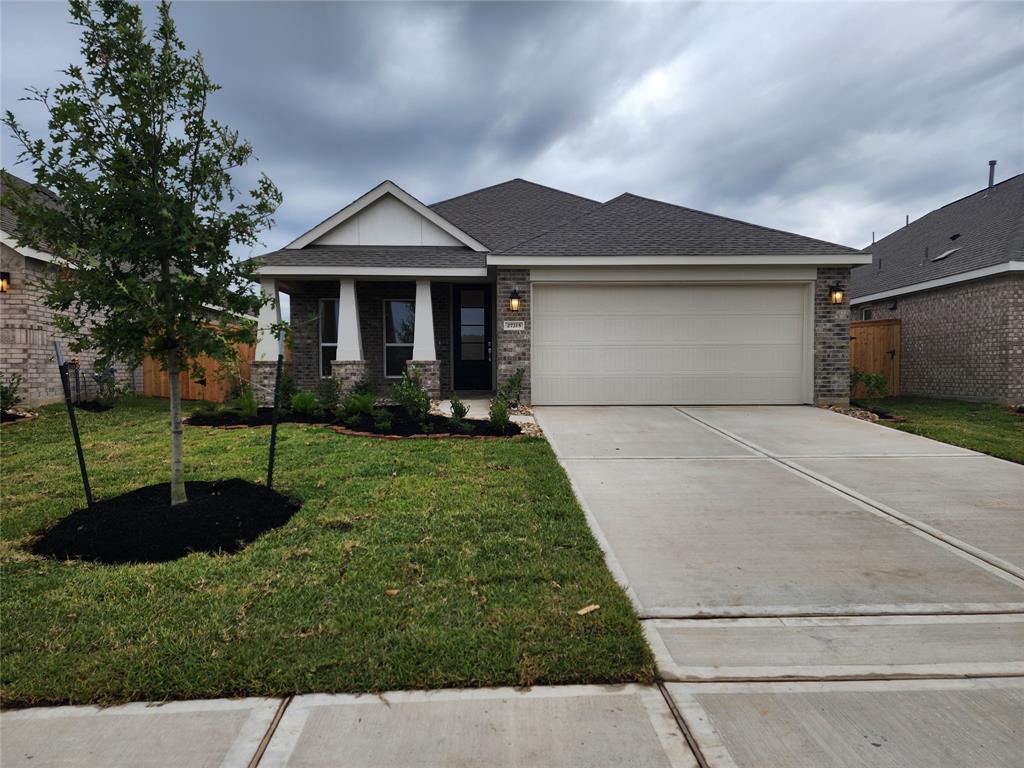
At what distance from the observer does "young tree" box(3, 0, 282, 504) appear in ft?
11.8

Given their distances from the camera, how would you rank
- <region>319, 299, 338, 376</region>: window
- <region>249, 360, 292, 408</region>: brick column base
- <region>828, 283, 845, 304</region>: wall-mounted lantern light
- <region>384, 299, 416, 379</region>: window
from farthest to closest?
<region>384, 299, 416, 379</region>: window
<region>319, 299, 338, 376</region>: window
<region>249, 360, 292, 408</region>: brick column base
<region>828, 283, 845, 304</region>: wall-mounted lantern light

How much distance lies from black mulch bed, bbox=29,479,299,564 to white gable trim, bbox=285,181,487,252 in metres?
8.44

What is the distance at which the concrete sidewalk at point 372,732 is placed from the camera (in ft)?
6.18

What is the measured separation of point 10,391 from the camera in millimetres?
9641

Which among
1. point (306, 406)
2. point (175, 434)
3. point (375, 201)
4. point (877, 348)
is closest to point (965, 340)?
point (877, 348)

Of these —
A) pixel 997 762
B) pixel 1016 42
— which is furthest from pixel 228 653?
pixel 1016 42

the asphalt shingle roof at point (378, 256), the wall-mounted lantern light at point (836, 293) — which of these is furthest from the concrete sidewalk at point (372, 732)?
the wall-mounted lantern light at point (836, 293)

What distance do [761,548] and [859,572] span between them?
0.59m

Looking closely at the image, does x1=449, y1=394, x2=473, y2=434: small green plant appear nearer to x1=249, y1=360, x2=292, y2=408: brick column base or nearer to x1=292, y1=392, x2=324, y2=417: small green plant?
x1=292, y1=392, x2=324, y2=417: small green plant

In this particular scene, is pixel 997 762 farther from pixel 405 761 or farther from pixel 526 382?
pixel 526 382

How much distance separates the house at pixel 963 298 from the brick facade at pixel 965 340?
0.02 m

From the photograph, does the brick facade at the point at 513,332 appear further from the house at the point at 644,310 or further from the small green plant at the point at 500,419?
the small green plant at the point at 500,419

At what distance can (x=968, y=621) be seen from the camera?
282 centimetres

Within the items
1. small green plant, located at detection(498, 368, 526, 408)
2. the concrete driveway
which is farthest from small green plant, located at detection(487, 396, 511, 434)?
small green plant, located at detection(498, 368, 526, 408)
